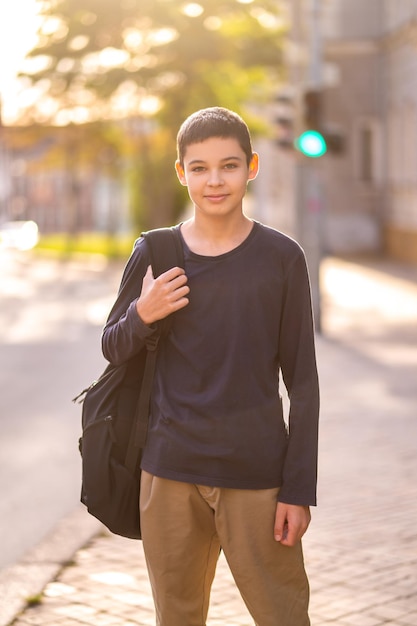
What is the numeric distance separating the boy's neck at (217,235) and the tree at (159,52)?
33.2 meters

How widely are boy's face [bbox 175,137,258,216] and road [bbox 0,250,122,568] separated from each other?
333 centimetres

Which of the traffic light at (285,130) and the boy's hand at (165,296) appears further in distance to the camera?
the traffic light at (285,130)

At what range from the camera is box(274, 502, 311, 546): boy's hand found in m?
3.35

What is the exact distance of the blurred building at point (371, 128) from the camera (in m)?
35.9

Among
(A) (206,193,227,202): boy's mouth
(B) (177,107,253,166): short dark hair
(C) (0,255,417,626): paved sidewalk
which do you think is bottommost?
(C) (0,255,417,626): paved sidewalk

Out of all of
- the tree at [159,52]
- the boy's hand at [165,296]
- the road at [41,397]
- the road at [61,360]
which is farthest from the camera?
the tree at [159,52]

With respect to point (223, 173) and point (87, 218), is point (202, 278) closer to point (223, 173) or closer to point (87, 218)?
point (223, 173)

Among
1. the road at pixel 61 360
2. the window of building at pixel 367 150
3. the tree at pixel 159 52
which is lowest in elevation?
the road at pixel 61 360

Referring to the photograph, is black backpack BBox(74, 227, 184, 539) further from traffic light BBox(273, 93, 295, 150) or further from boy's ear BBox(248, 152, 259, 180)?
traffic light BBox(273, 93, 295, 150)

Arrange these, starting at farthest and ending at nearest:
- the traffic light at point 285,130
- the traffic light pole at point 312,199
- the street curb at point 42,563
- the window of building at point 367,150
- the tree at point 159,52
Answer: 1. the window of building at point 367,150
2. the tree at point 159,52
3. the traffic light at point 285,130
4. the traffic light pole at point 312,199
5. the street curb at point 42,563

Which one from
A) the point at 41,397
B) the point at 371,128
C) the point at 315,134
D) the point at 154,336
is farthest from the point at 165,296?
the point at 371,128

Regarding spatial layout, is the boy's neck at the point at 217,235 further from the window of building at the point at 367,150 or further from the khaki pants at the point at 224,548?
the window of building at the point at 367,150

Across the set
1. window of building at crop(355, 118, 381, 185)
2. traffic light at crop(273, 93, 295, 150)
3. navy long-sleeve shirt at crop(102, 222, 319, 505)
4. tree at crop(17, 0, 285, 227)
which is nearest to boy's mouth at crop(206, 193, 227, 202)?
navy long-sleeve shirt at crop(102, 222, 319, 505)

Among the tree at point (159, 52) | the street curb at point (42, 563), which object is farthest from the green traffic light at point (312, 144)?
the tree at point (159, 52)
